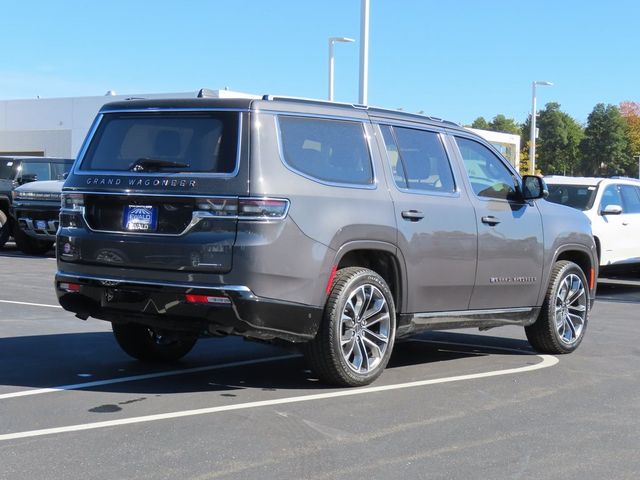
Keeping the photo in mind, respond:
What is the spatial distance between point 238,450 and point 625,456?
2.15m

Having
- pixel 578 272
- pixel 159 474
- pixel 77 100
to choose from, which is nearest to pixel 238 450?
pixel 159 474

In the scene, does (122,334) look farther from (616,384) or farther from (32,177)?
(32,177)

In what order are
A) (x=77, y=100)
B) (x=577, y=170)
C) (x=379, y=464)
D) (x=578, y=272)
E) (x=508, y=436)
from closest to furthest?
(x=379, y=464) → (x=508, y=436) → (x=578, y=272) → (x=77, y=100) → (x=577, y=170)

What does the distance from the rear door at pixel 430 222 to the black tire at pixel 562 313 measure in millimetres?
1211

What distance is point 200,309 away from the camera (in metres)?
5.88

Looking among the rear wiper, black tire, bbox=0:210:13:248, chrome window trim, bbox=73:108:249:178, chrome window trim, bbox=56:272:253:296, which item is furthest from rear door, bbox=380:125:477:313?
Result: black tire, bbox=0:210:13:248

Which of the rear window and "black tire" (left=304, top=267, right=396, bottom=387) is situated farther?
"black tire" (left=304, top=267, right=396, bottom=387)

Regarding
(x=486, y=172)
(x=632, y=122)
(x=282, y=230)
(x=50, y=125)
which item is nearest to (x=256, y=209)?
(x=282, y=230)

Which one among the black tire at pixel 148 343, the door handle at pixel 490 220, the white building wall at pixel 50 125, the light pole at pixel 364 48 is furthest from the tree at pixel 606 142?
the black tire at pixel 148 343

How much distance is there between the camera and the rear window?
6.05 m

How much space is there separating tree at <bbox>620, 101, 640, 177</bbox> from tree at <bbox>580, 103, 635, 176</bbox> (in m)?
1.87

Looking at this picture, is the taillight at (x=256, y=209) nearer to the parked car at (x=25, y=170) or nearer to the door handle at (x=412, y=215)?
the door handle at (x=412, y=215)

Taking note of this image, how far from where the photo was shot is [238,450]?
4.92 meters

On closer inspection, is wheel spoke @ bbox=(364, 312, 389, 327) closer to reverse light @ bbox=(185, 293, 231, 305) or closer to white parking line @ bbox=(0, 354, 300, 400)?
reverse light @ bbox=(185, 293, 231, 305)
